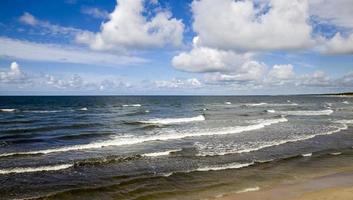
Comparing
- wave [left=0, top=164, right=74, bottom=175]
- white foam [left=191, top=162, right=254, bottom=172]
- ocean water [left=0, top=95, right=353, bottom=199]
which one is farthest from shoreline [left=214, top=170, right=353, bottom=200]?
wave [left=0, top=164, right=74, bottom=175]

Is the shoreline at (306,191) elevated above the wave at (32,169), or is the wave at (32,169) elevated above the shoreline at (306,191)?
the wave at (32,169)

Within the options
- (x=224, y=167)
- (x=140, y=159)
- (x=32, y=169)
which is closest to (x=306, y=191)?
(x=224, y=167)

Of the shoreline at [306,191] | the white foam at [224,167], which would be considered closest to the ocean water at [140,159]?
the white foam at [224,167]

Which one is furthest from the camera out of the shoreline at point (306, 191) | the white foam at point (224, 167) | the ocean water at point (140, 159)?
the white foam at point (224, 167)

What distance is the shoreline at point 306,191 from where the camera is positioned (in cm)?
1186

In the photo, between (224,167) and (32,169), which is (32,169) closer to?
(32,169)

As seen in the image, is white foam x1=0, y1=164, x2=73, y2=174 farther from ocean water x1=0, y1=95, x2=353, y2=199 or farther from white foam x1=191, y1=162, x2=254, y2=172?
white foam x1=191, y1=162, x2=254, y2=172

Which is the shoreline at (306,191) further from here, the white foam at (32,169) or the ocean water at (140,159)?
the white foam at (32,169)

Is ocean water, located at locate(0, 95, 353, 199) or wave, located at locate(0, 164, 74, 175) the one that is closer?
ocean water, located at locate(0, 95, 353, 199)

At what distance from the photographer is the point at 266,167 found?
16.6m

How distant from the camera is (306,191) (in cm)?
1276

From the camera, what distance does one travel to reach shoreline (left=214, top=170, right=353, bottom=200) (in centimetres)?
1186

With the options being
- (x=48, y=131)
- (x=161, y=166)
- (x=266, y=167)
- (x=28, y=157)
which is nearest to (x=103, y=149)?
(x=28, y=157)

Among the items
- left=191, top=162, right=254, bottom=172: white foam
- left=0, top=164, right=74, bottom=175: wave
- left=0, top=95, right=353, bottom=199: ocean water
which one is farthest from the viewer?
left=191, top=162, right=254, bottom=172: white foam
